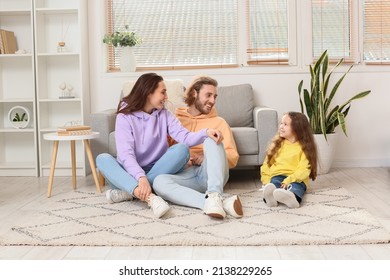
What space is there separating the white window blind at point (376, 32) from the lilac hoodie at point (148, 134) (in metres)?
2.33

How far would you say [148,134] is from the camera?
374cm

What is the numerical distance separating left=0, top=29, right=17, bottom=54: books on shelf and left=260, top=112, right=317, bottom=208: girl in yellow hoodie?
2.50 m

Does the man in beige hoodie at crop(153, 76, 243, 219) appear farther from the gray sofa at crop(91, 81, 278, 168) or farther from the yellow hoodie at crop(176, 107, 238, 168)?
the gray sofa at crop(91, 81, 278, 168)

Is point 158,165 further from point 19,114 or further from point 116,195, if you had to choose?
point 19,114

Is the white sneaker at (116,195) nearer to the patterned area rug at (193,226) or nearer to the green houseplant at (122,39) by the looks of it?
the patterned area rug at (193,226)

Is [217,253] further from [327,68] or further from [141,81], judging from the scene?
[327,68]

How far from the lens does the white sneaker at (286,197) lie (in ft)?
11.3

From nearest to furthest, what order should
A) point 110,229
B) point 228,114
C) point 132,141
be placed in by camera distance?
point 110,229
point 132,141
point 228,114

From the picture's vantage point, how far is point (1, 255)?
266cm

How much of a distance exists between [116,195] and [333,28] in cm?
266

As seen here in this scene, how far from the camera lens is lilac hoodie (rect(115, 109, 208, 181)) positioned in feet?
12.1

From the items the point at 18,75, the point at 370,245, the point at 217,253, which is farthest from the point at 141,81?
the point at 18,75

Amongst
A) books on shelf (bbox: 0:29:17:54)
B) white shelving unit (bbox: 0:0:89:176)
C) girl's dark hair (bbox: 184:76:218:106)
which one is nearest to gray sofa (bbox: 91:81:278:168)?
girl's dark hair (bbox: 184:76:218:106)

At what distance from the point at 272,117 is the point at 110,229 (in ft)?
5.82
